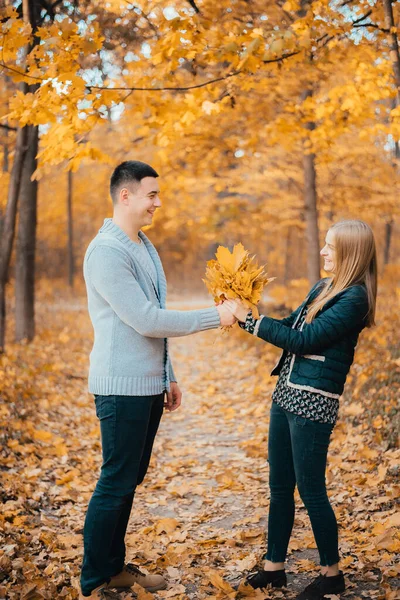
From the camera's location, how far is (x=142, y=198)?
292 centimetres

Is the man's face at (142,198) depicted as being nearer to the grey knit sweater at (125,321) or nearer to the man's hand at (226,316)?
the grey knit sweater at (125,321)

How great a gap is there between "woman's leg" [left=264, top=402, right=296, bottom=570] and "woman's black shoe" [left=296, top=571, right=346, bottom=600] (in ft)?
0.71

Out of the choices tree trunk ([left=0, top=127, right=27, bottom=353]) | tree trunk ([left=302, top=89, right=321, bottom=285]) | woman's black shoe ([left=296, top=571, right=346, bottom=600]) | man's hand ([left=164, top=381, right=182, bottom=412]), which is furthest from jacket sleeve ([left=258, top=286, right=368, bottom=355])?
tree trunk ([left=302, top=89, right=321, bottom=285])

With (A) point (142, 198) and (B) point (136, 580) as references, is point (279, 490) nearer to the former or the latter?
(B) point (136, 580)

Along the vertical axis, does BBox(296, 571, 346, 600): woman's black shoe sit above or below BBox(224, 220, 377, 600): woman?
below

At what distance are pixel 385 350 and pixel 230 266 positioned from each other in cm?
497

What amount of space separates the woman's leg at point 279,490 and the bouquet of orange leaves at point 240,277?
1.99 ft

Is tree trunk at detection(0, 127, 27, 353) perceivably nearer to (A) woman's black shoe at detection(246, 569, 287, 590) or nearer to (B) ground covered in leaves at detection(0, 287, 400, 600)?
(B) ground covered in leaves at detection(0, 287, 400, 600)

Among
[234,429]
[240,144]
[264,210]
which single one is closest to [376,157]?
[264,210]

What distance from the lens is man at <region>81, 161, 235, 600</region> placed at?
2.75 m

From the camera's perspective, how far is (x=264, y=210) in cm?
1160

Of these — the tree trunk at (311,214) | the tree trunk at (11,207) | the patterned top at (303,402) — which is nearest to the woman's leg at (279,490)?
the patterned top at (303,402)

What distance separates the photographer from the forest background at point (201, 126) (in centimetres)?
414

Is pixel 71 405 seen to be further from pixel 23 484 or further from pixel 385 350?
pixel 385 350
